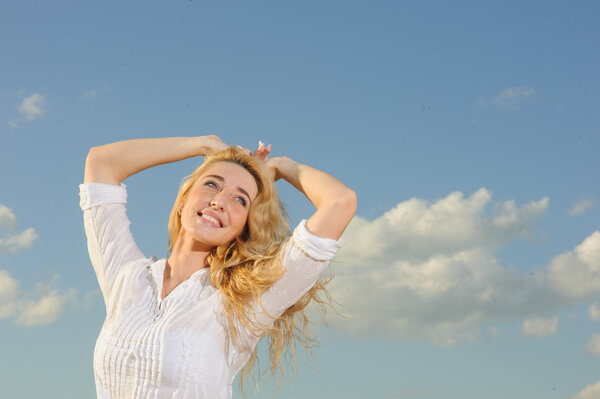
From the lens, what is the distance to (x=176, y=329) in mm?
3945

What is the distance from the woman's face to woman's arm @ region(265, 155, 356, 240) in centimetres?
40

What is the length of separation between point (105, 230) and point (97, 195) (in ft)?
0.81

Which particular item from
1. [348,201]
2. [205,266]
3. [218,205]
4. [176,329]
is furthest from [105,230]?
[348,201]

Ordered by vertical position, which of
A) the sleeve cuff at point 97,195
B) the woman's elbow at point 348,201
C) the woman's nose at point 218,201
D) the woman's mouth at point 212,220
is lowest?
the woman's elbow at point 348,201

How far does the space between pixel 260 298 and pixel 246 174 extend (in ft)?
2.90

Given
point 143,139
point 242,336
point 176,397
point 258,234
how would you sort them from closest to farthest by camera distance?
1. point 176,397
2. point 242,336
3. point 258,234
4. point 143,139

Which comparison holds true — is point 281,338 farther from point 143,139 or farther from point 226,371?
point 143,139

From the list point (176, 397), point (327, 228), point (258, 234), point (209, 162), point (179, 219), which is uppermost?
point (209, 162)

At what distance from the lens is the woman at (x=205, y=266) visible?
3.89 meters

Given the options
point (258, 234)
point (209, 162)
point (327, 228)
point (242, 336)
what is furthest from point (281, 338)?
point (209, 162)

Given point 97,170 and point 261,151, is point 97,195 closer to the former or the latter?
point 97,170

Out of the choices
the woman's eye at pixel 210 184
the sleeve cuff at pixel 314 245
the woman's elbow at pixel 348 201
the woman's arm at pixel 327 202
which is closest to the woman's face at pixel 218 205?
the woman's eye at pixel 210 184

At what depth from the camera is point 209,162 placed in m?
4.56

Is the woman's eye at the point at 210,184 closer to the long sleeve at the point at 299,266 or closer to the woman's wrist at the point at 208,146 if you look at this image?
the woman's wrist at the point at 208,146
